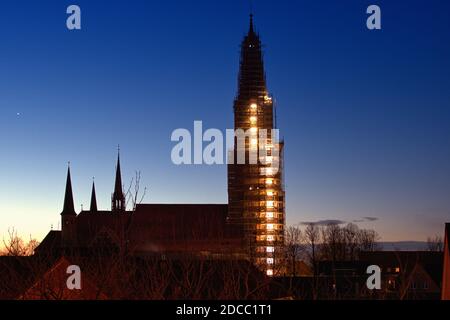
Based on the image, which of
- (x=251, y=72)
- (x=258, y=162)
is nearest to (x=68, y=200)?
(x=258, y=162)

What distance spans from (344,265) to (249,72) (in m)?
27.9

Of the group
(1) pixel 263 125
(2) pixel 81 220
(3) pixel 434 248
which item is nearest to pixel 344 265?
(1) pixel 263 125

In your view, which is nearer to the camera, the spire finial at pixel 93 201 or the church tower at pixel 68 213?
the church tower at pixel 68 213

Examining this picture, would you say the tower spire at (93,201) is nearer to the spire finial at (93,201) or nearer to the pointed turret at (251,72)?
the spire finial at (93,201)

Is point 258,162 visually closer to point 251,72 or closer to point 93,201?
point 251,72

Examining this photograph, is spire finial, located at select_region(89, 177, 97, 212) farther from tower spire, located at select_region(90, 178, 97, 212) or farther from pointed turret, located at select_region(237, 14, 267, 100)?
pointed turret, located at select_region(237, 14, 267, 100)

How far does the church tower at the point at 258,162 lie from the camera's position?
3088 inches

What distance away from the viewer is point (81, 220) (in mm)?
88250

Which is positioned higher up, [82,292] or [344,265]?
[82,292]

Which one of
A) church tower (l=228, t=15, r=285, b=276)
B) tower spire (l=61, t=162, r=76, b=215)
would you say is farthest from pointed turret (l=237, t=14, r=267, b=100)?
tower spire (l=61, t=162, r=76, b=215)

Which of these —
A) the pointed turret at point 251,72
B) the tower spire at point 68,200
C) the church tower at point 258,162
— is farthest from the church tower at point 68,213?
the pointed turret at point 251,72

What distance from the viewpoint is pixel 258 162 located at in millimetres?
78750

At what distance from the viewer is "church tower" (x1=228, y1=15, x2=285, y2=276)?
257ft

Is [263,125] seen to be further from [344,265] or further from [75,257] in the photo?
[75,257]
